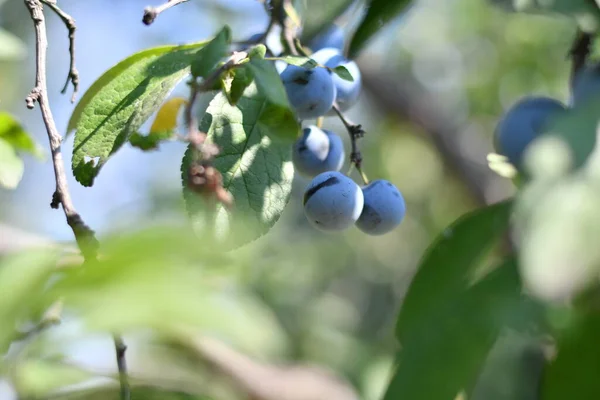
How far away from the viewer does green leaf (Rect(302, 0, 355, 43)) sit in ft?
3.21

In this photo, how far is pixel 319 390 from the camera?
6.88 feet

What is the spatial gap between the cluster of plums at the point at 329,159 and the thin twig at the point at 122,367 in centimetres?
27

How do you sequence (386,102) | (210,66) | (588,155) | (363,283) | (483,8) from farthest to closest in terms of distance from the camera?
1. (363,283)
2. (483,8)
3. (386,102)
4. (210,66)
5. (588,155)

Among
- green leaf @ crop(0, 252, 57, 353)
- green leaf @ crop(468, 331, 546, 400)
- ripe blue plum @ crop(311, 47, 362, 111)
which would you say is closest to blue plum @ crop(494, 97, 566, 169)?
ripe blue plum @ crop(311, 47, 362, 111)

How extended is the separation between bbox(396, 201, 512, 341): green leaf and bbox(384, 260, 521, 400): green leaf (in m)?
0.02

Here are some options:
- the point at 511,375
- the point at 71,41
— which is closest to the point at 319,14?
the point at 71,41

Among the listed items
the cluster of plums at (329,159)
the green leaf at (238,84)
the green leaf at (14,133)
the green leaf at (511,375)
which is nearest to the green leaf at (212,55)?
the green leaf at (238,84)

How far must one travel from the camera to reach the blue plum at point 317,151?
86 centimetres

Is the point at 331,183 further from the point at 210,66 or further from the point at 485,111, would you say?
the point at 485,111

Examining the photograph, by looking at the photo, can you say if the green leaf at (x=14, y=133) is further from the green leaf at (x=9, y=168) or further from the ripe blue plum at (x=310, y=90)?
the ripe blue plum at (x=310, y=90)

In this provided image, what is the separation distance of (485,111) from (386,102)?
1.22 meters

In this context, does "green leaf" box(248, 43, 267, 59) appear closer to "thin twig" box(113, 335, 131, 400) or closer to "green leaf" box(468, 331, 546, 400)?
"thin twig" box(113, 335, 131, 400)

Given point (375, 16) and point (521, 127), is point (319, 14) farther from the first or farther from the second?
point (521, 127)

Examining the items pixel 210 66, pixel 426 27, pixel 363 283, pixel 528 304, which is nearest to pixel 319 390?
pixel 210 66
